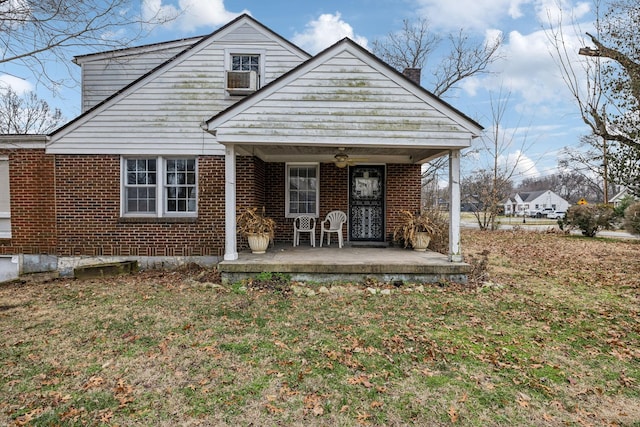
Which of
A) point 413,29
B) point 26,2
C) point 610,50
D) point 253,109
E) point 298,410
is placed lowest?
point 298,410

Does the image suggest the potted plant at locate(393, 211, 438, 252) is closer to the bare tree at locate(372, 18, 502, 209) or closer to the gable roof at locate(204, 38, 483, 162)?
the gable roof at locate(204, 38, 483, 162)

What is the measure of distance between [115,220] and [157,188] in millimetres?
1266

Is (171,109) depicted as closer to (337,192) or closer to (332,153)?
(332,153)

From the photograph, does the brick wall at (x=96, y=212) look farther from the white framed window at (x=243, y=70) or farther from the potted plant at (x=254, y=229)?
the white framed window at (x=243, y=70)

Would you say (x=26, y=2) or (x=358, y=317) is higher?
(x=26, y=2)

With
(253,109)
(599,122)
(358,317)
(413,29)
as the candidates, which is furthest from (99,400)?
(413,29)

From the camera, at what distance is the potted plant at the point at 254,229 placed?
25.8 ft

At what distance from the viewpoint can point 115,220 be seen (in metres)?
8.61

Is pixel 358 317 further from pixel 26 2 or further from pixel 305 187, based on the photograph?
pixel 26 2

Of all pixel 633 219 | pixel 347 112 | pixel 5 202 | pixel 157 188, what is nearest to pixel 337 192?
pixel 347 112

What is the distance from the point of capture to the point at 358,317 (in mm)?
5168

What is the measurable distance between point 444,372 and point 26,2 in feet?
29.6

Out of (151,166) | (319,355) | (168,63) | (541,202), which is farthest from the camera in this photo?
(541,202)

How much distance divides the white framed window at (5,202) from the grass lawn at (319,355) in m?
2.66
